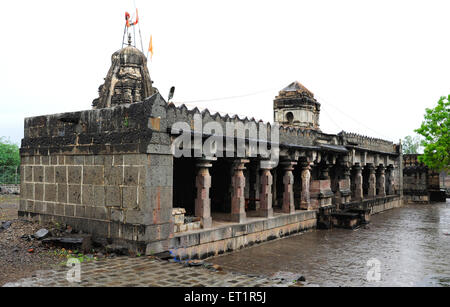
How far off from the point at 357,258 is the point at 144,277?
6.52m

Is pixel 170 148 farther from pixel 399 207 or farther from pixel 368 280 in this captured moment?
pixel 399 207

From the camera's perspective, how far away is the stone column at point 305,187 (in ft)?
53.3

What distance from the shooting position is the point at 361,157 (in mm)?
21938

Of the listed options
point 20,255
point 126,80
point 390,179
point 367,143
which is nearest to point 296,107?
point 367,143

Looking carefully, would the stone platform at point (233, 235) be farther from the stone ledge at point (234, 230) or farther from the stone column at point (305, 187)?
the stone column at point (305, 187)

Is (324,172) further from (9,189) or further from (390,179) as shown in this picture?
(9,189)

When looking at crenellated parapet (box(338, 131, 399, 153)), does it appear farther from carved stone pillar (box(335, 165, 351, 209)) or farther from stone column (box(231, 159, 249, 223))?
stone column (box(231, 159, 249, 223))

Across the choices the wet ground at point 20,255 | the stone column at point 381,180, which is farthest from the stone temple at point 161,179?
the stone column at point 381,180

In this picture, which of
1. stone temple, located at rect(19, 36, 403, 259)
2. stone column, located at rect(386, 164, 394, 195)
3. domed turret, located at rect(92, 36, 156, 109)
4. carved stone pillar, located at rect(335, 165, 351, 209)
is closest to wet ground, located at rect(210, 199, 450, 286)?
stone temple, located at rect(19, 36, 403, 259)

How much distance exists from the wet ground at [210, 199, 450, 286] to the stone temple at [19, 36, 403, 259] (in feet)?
2.75

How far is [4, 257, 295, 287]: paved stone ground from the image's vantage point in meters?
6.48
